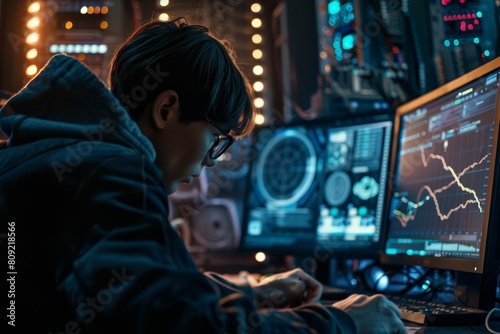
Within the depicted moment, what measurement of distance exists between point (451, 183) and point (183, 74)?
30.6 inches

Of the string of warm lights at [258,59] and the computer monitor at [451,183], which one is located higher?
the string of warm lights at [258,59]

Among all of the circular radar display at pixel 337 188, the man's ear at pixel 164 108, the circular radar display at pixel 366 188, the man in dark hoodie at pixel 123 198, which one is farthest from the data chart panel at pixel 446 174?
the man's ear at pixel 164 108

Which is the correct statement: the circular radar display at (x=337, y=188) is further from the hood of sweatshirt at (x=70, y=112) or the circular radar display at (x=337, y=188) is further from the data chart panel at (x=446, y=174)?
the hood of sweatshirt at (x=70, y=112)

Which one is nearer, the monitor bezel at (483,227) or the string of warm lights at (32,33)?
the monitor bezel at (483,227)

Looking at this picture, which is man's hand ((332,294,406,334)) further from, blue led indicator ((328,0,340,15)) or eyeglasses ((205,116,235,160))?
blue led indicator ((328,0,340,15))

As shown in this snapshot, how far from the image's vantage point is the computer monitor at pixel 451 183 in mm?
1324

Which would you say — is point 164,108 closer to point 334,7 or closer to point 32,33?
point 334,7

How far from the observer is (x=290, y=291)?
1.33 m

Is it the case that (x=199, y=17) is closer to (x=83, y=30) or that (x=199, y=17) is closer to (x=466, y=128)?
(x=83, y=30)

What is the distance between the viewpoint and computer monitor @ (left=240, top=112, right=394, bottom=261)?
1970 millimetres

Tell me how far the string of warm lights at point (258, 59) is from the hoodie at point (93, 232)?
234 cm

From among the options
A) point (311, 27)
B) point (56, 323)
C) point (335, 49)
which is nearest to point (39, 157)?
point (56, 323)

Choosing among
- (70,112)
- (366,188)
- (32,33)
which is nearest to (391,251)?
(366,188)

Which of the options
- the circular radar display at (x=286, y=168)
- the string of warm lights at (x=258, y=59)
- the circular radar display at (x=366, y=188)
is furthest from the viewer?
the string of warm lights at (x=258, y=59)
